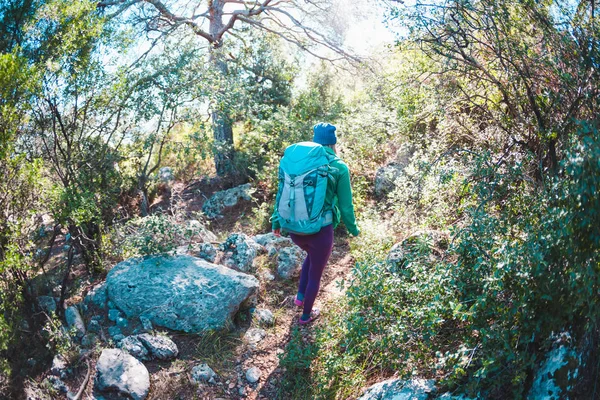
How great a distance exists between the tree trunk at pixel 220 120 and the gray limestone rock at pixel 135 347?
3895mm

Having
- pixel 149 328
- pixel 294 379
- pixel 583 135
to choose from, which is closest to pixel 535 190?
pixel 583 135

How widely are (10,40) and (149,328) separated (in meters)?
3.44

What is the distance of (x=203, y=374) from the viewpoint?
4.16 meters

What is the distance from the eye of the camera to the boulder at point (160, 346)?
432 cm

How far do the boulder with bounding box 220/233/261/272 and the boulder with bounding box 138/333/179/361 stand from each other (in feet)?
4.44

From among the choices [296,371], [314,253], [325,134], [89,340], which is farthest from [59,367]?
[325,134]

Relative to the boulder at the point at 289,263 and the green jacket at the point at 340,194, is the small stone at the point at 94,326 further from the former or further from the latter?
the green jacket at the point at 340,194

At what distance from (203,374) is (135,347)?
0.69 meters

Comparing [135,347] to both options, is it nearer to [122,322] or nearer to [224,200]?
[122,322]

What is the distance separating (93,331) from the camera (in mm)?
4664

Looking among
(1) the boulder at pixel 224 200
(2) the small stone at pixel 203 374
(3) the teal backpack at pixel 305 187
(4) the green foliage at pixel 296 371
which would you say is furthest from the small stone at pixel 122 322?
(1) the boulder at pixel 224 200

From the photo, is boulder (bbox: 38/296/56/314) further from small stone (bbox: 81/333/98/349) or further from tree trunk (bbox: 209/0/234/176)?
tree trunk (bbox: 209/0/234/176)

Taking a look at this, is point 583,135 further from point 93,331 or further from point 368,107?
point 368,107

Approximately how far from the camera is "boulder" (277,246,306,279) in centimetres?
562
